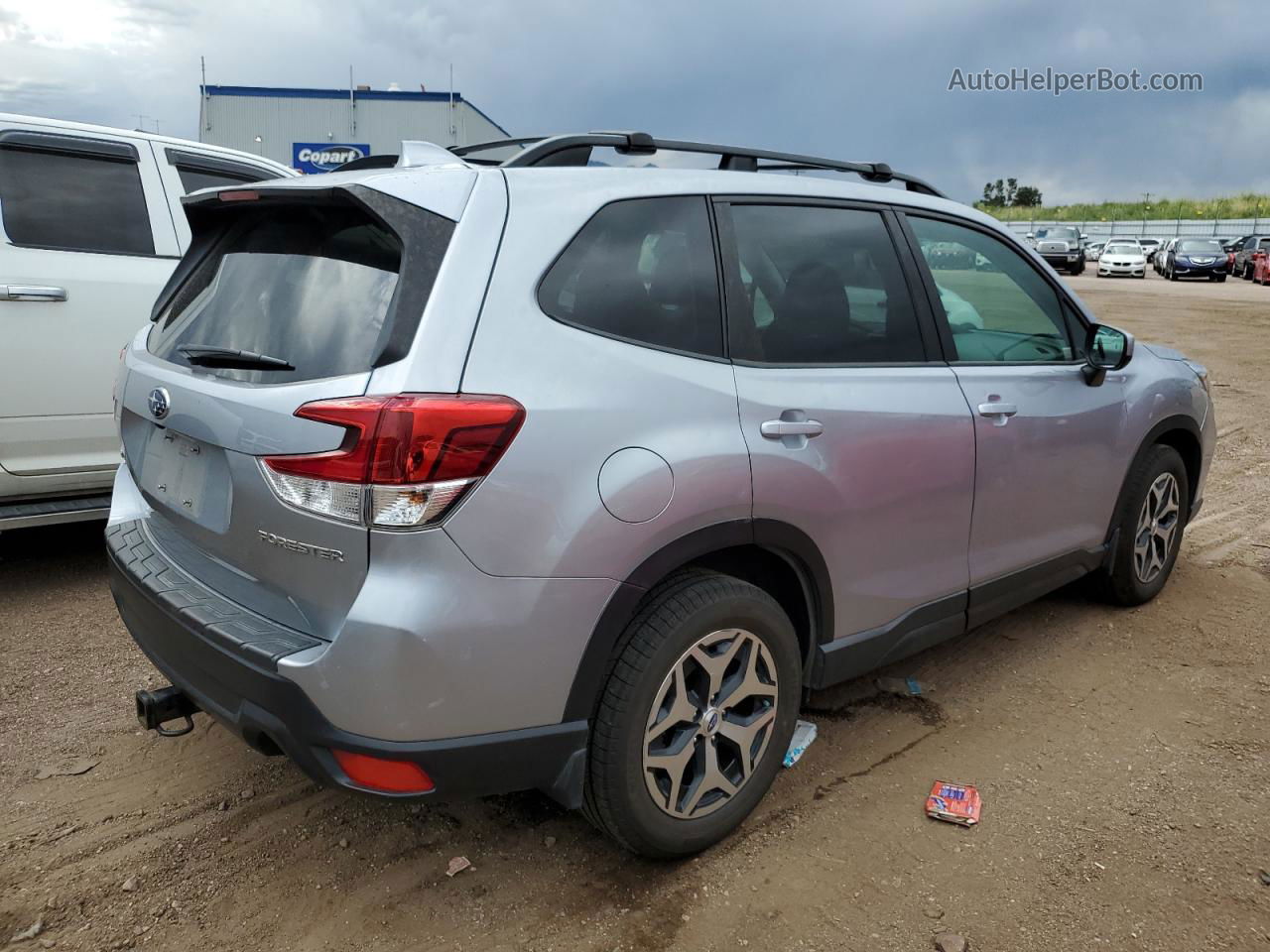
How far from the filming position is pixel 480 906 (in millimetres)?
2562

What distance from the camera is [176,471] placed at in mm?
2643

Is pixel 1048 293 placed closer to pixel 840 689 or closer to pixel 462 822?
pixel 840 689

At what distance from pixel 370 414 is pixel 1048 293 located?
9.41ft

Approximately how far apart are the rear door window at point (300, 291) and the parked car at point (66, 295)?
173 cm

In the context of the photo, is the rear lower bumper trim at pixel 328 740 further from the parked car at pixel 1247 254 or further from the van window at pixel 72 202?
the parked car at pixel 1247 254

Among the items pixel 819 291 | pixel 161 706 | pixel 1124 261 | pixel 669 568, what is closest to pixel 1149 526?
pixel 819 291

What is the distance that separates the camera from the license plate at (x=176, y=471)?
2.52 meters

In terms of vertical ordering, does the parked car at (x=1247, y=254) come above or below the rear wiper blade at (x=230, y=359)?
above

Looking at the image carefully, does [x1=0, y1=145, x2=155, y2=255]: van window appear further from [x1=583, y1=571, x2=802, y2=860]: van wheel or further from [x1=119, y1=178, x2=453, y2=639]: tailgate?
[x1=583, y1=571, x2=802, y2=860]: van wheel

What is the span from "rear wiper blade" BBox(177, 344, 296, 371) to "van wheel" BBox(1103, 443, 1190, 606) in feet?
11.2

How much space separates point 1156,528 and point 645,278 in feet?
10.2

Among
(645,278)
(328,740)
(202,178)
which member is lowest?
(328,740)

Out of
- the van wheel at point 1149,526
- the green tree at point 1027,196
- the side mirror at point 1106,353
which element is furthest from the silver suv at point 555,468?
the green tree at point 1027,196

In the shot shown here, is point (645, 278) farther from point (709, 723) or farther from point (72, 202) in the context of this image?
point (72, 202)
